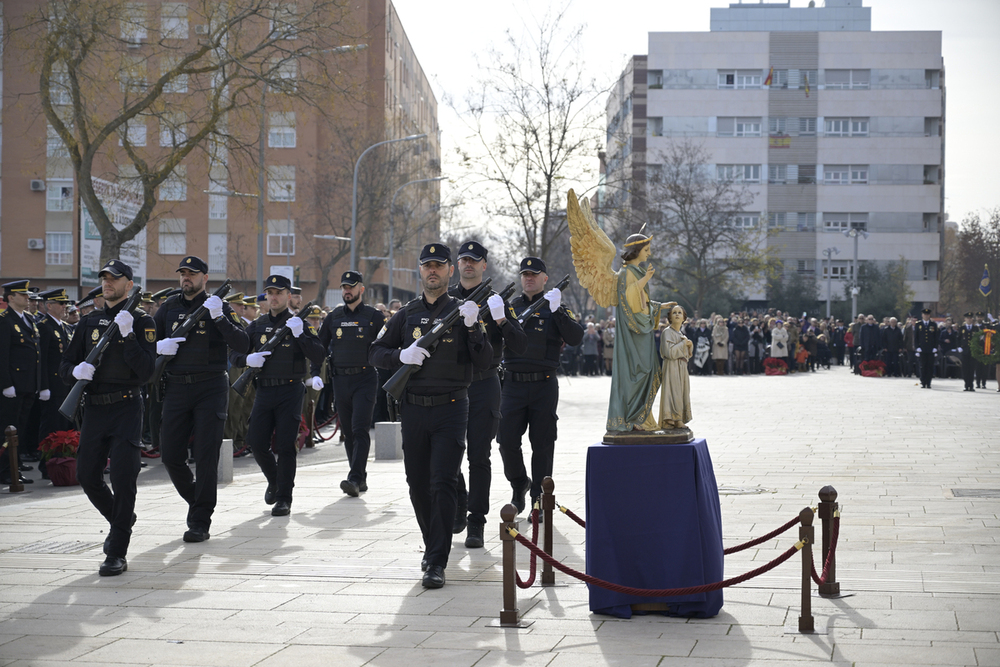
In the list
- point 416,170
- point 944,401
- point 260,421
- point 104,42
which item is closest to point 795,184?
point 416,170

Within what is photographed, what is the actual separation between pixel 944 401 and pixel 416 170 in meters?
32.0

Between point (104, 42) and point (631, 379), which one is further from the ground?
point (104, 42)

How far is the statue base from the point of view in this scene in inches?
259

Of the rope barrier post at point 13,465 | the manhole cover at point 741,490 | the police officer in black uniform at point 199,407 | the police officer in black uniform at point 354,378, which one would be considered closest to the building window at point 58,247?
the rope barrier post at point 13,465

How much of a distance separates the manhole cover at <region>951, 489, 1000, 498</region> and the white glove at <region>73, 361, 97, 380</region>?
8194 millimetres

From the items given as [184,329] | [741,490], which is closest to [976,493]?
[741,490]

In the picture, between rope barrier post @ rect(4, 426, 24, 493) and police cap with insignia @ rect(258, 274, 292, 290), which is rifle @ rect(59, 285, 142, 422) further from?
rope barrier post @ rect(4, 426, 24, 493)

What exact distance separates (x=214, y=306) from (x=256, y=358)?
4.00 feet

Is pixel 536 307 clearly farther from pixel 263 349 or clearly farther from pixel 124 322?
pixel 124 322

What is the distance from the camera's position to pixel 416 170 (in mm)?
51594

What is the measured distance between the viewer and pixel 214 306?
912 centimetres

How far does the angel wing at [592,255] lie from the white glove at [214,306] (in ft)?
11.5

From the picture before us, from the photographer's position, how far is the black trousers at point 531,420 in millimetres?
9688

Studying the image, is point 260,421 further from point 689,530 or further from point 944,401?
point 944,401
